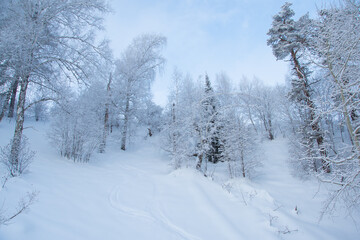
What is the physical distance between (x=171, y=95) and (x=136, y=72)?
15.7ft

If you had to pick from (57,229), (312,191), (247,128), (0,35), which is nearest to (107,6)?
(0,35)

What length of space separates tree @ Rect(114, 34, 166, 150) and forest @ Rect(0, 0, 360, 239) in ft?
0.35

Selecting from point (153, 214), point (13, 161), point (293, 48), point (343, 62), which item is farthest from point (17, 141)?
point (293, 48)

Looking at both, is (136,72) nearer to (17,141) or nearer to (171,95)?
(171,95)

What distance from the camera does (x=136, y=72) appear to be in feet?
51.6

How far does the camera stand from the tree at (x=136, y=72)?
50.1 ft

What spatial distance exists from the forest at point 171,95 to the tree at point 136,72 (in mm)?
106

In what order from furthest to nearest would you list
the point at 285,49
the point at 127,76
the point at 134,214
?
1. the point at 127,76
2. the point at 285,49
3. the point at 134,214

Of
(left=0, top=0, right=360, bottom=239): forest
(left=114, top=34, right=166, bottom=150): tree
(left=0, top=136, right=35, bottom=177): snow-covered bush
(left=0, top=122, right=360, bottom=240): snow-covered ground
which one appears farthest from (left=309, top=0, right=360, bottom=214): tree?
(left=114, top=34, right=166, bottom=150): tree

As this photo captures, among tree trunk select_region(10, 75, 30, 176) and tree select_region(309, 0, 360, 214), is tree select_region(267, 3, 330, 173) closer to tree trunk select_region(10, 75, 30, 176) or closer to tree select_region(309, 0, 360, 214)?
tree select_region(309, 0, 360, 214)

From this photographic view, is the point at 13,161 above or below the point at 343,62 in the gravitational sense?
below

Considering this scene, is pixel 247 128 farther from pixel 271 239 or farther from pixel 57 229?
pixel 57 229

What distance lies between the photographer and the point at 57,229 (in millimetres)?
2455

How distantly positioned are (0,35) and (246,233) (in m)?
9.24
